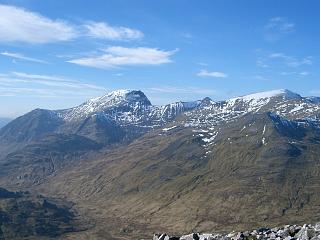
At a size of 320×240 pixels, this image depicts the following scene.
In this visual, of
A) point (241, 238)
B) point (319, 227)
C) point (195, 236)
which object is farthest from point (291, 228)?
point (195, 236)

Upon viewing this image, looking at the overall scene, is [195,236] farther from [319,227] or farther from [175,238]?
[319,227]

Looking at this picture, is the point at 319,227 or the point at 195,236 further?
the point at 195,236

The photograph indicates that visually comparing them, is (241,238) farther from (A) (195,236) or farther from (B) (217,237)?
(A) (195,236)

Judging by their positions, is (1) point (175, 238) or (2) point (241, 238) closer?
(2) point (241, 238)

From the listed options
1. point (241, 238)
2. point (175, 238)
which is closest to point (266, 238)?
point (241, 238)

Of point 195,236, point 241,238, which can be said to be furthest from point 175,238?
point 241,238

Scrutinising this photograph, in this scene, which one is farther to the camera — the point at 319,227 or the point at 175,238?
the point at 175,238

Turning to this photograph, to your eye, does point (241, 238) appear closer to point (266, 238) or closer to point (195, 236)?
point (266, 238)
